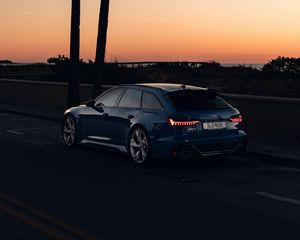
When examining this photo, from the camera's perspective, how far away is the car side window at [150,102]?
1045 cm

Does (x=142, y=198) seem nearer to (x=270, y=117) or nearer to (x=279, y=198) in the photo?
(x=279, y=198)

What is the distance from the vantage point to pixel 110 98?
38.9ft

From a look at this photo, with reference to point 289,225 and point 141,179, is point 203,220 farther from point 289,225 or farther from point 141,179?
point 141,179

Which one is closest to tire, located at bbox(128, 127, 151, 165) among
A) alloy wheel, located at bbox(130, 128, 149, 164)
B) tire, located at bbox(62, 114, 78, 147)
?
alloy wheel, located at bbox(130, 128, 149, 164)

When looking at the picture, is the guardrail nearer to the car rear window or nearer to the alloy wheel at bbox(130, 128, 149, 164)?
the car rear window

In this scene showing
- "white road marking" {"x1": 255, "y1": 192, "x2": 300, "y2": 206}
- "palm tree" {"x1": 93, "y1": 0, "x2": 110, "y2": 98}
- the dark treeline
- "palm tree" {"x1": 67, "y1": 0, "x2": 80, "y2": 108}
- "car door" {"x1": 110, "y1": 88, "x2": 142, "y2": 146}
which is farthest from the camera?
the dark treeline

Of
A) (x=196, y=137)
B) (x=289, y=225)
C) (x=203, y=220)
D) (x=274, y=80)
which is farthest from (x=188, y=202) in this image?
(x=274, y=80)

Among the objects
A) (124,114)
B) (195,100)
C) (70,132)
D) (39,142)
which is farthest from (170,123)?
(39,142)

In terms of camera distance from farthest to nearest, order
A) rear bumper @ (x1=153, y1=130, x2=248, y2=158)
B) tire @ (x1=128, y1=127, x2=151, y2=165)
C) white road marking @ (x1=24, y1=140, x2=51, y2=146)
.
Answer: white road marking @ (x1=24, y1=140, x2=51, y2=146)
tire @ (x1=128, y1=127, x2=151, y2=165)
rear bumper @ (x1=153, y1=130, x2=248, y2=158)

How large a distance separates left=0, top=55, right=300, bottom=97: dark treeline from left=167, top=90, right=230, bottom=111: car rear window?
23780 millimetres

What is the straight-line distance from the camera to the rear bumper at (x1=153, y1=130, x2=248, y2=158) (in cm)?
995

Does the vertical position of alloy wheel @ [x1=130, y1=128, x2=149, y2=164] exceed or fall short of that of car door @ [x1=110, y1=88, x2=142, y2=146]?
it falls short

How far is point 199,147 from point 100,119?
257 centimetres

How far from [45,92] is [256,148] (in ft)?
45.7
